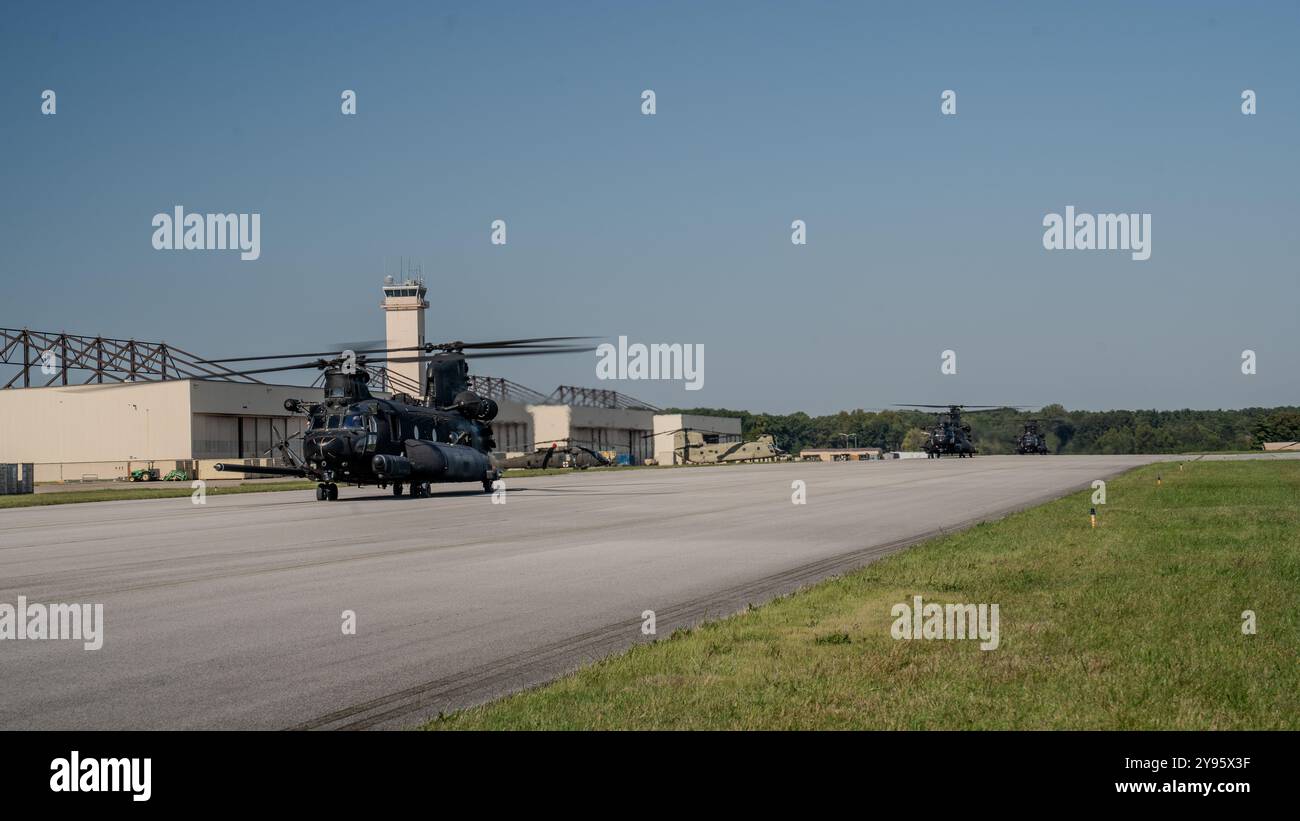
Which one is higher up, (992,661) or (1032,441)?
(992,661)

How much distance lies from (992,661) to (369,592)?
8.73 metres

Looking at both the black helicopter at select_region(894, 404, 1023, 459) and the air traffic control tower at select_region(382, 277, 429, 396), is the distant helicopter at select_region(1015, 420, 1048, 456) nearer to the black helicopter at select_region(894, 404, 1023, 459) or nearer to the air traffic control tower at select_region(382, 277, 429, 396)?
the black helicopter at select_region(894, 404, 1023, 459)

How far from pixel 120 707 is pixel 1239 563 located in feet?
47.6

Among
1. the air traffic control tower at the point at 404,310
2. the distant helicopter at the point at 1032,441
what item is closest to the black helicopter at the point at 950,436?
the distant helicopter at the point at 1032,441

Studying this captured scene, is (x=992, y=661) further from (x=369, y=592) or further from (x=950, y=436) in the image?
(x=950, y=436)

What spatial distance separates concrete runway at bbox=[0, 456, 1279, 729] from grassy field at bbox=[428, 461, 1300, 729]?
1.00 meters

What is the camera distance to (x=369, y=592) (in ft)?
48.6

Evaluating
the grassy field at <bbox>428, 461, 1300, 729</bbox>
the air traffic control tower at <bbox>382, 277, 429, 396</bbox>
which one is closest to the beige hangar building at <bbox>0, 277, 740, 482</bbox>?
the air traffic control tower at <bbox>382, 277, 429, 396</bbox>

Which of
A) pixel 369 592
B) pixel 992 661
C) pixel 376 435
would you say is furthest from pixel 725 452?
pixel 992 661

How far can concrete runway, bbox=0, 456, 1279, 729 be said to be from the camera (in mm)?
8562

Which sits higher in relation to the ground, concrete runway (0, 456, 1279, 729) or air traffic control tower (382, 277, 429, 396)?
air traffic control tower (382, 277, 429, 396)
